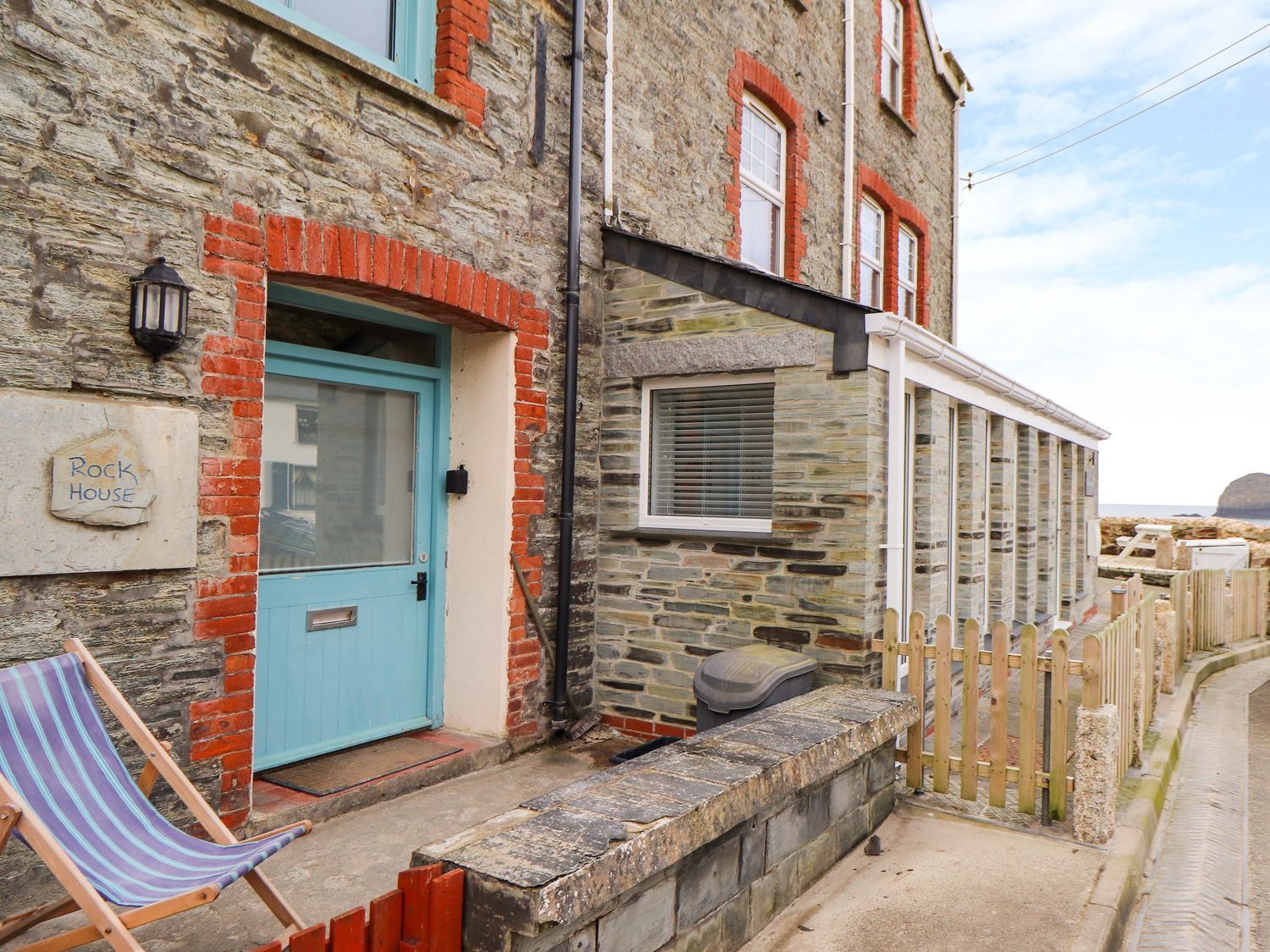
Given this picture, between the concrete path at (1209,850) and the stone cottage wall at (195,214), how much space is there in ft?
13.5

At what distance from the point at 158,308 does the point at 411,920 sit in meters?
2.56

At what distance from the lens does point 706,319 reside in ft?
19.0

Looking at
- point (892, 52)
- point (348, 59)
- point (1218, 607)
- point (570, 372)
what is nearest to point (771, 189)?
point (892, 52)

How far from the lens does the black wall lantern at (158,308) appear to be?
3502 millimetres

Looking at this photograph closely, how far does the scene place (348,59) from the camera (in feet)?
14.1

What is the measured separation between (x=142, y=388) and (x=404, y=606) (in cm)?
214

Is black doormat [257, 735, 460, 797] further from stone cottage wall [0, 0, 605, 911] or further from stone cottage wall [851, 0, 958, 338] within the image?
stone cottage wall [851, 0, 958, 338]

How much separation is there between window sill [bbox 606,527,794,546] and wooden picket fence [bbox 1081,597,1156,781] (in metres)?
1.77

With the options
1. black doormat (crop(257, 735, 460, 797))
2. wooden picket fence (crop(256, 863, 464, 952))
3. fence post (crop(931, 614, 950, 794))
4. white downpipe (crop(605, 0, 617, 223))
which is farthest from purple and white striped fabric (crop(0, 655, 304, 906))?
white downpipe (crop(605, 0, 617, 223))

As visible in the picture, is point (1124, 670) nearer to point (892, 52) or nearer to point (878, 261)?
point (878, 261)

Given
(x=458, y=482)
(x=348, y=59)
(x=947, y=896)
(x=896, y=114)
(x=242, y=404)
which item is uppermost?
(x=896, y=114)

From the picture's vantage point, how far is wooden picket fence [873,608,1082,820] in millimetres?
4570

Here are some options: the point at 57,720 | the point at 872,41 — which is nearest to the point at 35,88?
the point at 57,720

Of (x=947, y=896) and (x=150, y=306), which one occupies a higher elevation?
(x=150, y=306)
